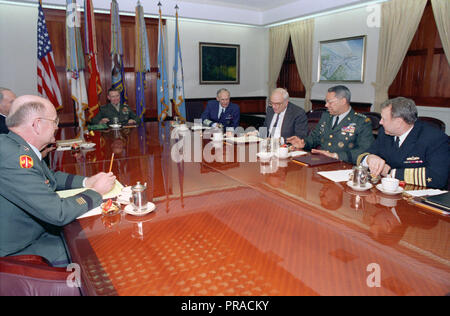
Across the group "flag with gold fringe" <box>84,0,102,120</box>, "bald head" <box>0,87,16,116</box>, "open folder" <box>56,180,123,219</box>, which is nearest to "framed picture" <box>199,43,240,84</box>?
"flag with gold fringe" <box>84,0,102,120</box>

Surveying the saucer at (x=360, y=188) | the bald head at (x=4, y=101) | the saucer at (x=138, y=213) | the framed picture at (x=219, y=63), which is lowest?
the saucer at (x=138, y=213)

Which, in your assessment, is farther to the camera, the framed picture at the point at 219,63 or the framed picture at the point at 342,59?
the framed picture at the point at 219,63

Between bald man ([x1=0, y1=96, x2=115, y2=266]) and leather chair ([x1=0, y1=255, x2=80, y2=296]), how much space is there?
296 mm

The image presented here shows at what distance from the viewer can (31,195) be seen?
1.23m

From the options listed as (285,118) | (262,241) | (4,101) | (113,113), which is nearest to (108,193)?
(262,241)

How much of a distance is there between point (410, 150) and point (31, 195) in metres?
2.01

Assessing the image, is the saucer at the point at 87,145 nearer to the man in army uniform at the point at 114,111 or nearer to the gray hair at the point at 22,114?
the gray hair at the point at 22,114

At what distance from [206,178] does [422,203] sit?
1.04 meters

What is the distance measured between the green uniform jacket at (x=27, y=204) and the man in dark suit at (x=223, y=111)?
3084mm

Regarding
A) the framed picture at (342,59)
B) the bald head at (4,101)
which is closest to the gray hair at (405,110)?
the bald head at (4,101)

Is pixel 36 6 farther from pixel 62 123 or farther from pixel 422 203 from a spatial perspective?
pixel 422 203

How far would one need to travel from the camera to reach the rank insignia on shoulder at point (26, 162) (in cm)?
125

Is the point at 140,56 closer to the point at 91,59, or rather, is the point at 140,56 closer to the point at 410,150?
the point at 91,59
